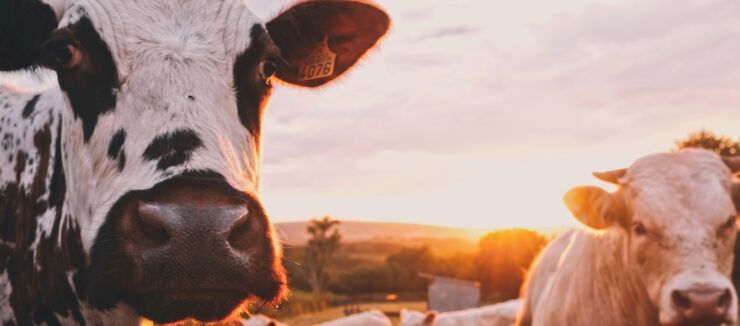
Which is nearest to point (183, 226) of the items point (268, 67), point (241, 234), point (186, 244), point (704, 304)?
point (186, 244)

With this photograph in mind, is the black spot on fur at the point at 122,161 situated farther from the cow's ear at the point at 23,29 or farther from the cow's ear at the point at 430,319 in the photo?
the cow's ear at the point at 430,319

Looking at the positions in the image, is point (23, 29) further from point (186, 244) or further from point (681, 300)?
point (681, 300)

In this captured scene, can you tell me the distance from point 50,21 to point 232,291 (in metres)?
1.45

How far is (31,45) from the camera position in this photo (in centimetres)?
287

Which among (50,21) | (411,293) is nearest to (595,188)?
(50,21)

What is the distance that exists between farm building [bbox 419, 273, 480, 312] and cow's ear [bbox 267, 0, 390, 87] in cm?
3249

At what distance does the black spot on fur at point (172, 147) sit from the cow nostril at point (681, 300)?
3369mm

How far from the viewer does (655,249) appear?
188 inches

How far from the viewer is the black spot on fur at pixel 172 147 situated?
2.23m

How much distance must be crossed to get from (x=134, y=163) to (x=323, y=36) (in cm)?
154

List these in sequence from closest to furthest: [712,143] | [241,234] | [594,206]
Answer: [241,234] → [594,206] → [712,143]

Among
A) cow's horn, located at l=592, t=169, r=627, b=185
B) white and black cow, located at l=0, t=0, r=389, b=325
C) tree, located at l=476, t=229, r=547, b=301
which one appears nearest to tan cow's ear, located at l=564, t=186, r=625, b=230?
cow's horn, located at l=592, t=169, r=627, b=185

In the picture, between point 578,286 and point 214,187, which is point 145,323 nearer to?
point 214,187

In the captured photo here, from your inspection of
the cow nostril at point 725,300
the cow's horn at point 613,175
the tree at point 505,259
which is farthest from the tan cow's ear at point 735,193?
the tree at point 505,259
